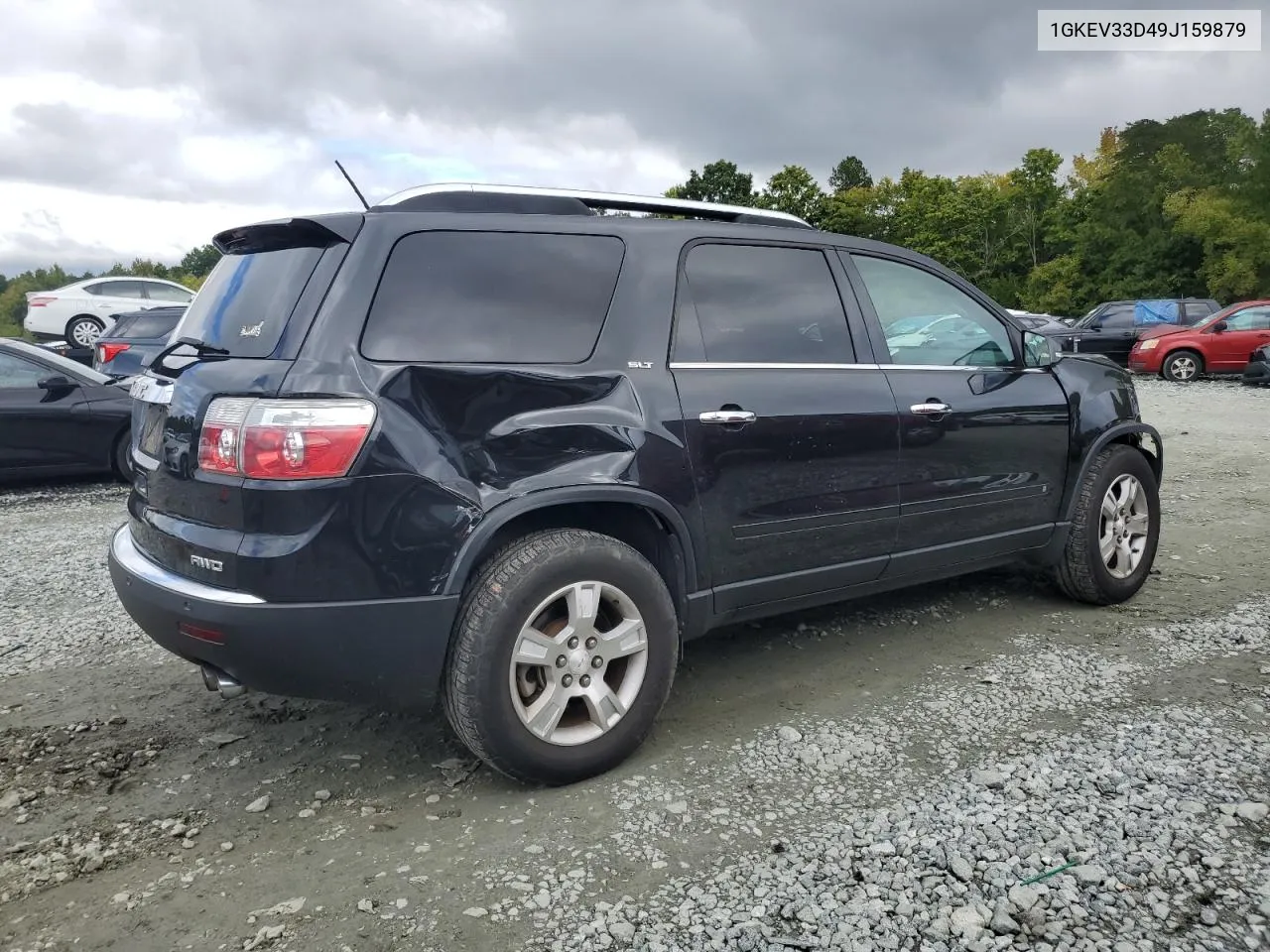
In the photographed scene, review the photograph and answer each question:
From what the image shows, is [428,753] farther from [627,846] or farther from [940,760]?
[940,760]

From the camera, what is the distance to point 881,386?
392 cm

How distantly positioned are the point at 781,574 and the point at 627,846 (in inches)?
50.7

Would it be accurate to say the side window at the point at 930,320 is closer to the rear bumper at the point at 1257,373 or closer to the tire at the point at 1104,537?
the tire at the point at 1104,537

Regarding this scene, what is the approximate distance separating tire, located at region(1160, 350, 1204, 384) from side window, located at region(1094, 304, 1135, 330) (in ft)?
11.7

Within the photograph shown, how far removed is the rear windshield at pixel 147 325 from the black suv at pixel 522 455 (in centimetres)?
1119

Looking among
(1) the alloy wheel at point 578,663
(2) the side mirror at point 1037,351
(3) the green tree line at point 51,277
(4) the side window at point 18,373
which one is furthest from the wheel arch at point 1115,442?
(3) the green tree line at point 51,277

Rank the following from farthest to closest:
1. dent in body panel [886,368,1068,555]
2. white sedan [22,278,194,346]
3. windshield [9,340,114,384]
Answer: white sedan [22,278,194,346]
windshield [9,340,114,384]
dent in body panel [886,368,1068,555]

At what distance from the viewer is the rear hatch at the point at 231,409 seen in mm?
2760

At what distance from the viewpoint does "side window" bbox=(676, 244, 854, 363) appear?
3.54 meters

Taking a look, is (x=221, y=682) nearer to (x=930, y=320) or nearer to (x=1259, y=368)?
(x=930, y=320)

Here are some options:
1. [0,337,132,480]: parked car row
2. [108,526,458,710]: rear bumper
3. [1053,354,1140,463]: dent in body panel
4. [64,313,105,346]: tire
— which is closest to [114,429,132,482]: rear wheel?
[0,337,132,480]: parked car row

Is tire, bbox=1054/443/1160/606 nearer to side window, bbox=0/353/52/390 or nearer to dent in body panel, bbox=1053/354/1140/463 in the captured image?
dent in body panel, bbox=1053/354/1140/463

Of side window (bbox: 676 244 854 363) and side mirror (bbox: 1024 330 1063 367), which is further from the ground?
side window (bbox: 676 244 854 363)

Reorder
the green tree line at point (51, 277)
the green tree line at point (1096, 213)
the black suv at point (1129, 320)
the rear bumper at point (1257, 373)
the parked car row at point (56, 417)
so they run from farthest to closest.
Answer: the green tree line at point (51, 277), the green tree line at point (1096, 213), the black suv at point (1129, 320), the rear bumper at point (1257, 373), the parked car row at point (56, 417)
